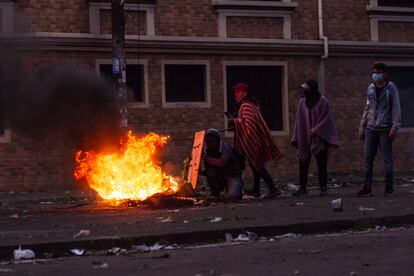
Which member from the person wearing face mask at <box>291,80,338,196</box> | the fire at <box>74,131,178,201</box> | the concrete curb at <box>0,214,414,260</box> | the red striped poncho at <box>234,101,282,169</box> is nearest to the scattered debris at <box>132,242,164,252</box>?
the concrete curb at <box>0,214,414,260</box>

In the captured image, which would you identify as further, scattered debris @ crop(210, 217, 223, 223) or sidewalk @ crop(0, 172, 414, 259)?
scattered debris @ crop(210, 217, 223, 223)

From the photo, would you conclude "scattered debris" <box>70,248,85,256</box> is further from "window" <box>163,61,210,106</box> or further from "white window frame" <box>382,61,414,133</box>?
"white window frame" <box>382,61,414,133</box>

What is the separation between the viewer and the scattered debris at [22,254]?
251 inches

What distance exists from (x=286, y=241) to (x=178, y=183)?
3422mm

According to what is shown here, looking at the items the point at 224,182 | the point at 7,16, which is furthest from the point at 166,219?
the point at 7,16

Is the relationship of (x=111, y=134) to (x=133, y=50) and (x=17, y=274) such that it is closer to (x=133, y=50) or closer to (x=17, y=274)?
(x=17, y=274)

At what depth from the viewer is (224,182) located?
9.73 meters

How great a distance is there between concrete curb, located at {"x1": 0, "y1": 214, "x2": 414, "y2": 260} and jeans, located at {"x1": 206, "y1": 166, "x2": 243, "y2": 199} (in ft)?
7.44

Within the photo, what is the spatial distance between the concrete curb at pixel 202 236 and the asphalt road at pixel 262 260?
226mm

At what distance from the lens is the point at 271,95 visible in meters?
15.8

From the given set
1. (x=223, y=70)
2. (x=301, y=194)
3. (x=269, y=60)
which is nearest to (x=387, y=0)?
(x=269, y=60)

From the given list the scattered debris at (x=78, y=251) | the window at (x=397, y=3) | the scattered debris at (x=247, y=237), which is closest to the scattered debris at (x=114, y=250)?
the scattered debris at (x=78, y=251)

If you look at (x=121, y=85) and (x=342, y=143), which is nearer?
(x=121, y=85)

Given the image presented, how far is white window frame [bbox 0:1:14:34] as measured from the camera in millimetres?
9822
